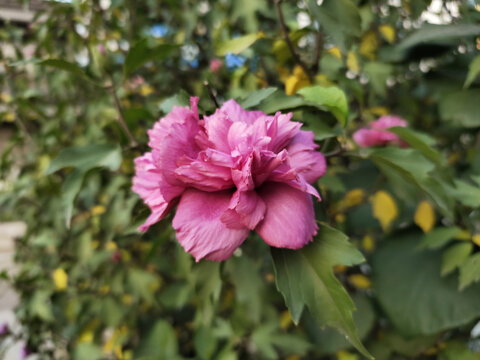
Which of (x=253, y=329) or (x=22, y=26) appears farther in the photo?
(x=22, y=26)

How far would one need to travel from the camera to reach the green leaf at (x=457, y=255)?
2.27 feet

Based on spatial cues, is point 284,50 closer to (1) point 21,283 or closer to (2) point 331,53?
(2) point 331,53

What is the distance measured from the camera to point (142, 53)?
0.55 m

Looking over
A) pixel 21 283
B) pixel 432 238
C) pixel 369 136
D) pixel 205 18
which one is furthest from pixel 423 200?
pixel 21 283

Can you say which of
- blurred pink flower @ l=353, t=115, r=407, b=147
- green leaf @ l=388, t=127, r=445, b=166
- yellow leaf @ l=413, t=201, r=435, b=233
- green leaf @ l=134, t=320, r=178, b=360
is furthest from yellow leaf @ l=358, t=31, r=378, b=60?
green leaf @ l=134, t=320, r=178, b=360

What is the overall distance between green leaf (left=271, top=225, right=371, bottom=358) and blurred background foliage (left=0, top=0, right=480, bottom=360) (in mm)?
45

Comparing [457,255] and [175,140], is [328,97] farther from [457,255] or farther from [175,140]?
[457,255]

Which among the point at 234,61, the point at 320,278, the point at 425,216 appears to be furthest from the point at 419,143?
the point at 234,61

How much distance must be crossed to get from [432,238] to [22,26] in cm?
392

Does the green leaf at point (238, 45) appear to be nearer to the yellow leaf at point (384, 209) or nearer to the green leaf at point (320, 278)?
the green leaf at point (320, 278)

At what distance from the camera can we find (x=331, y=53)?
74cm

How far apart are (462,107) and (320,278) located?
2.32ft

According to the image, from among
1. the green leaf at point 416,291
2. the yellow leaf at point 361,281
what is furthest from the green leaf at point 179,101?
the yellow leaf at point 361,281

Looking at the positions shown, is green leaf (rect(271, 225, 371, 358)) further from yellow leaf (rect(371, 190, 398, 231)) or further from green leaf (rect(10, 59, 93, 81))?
yellow leaf (rect(371, 190, 398, 231))
